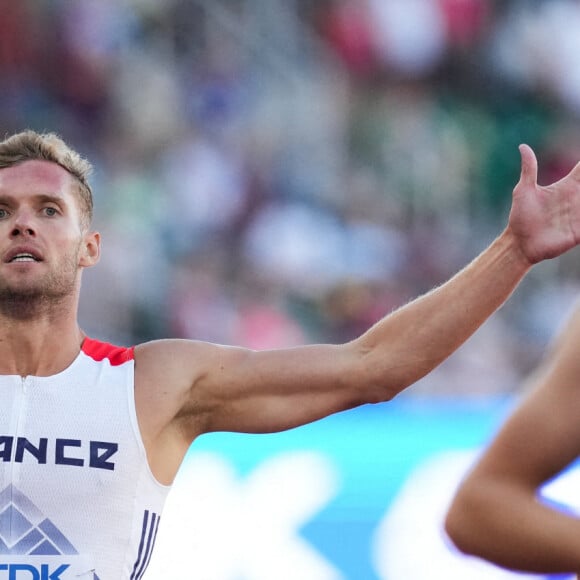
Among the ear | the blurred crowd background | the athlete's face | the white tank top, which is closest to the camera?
the white tank top

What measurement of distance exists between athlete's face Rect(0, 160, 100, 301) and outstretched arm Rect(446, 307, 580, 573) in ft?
6.78

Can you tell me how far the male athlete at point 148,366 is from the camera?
12.5 feet

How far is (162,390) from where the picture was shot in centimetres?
397

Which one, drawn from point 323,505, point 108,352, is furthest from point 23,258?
point 323,505

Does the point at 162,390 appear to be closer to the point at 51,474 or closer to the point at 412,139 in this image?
the point at 51,474

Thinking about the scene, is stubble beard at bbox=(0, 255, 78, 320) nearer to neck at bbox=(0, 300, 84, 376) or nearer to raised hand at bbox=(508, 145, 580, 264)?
neck at bbox=(0, 300, 84, 376)

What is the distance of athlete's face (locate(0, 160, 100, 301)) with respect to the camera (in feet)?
12.9

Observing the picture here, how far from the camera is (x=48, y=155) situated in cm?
425

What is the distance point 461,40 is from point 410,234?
8.24 ft

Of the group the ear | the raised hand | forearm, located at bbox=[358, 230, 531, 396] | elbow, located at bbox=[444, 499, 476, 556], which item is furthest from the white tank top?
elbow, located at bbox=[444, 499, 476, 556]

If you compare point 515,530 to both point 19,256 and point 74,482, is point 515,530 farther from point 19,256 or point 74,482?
point 19,256

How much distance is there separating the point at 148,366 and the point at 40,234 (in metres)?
0.56

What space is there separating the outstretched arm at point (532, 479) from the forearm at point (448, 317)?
1695 mm

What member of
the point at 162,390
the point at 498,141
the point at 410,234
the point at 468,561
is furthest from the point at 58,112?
the point at 162,390
